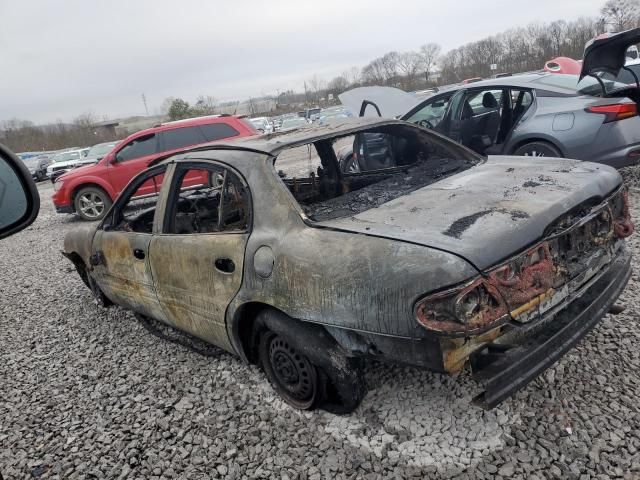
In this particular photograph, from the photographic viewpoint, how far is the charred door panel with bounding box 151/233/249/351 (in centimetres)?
271

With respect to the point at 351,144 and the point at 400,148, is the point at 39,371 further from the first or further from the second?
the point at 400,148

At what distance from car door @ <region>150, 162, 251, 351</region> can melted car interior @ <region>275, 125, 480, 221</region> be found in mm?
426

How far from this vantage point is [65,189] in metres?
10.1

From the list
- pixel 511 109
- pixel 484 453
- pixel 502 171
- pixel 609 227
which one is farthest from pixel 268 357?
pixel 511 109

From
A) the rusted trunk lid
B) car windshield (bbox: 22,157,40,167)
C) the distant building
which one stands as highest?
the distant building

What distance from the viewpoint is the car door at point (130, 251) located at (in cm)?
344

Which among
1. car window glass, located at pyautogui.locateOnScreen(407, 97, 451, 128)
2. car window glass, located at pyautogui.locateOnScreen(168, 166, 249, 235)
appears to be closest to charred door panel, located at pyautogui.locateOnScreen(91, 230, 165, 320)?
car window glass, located at pyautogui.locateOnScreen(168, 166, 249, 235)

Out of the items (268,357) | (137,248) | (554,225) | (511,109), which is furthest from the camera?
(511,109)

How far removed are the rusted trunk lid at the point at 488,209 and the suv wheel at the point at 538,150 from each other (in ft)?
9.06

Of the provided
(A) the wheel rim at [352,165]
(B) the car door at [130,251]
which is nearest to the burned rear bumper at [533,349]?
(A) the wheel rim at [352,165]

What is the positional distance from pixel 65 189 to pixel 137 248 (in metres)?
7.85

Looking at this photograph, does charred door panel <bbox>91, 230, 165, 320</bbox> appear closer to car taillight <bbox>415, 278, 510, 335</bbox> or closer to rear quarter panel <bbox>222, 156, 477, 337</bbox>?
rear quarter panel <bbox>222, 156, 477, 337</bbox>

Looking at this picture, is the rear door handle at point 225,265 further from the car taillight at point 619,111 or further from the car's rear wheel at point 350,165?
the car taillight at point 619,111

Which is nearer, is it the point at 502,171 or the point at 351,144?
the point at 502,171
